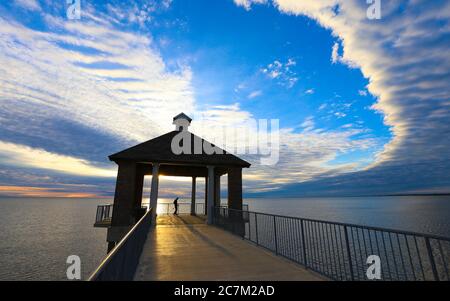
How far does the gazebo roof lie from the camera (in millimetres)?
13516

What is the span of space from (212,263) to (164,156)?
30.3 feet

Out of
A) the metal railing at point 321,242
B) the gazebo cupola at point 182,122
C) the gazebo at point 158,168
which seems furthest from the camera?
the gazebo cupola at point 182,122

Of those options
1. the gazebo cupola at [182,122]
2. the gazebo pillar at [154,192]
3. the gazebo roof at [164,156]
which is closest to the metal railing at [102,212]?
the gazebo pillar at [154,192]

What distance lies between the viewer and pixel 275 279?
4.76m

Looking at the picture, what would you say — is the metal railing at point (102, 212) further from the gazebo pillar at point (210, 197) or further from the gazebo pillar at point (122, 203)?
the gazebo pillar at point (210, 197)

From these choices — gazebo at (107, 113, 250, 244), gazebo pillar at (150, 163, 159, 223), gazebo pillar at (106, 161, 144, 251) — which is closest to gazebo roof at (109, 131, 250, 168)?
gazebo at (107, 113, 250, 244)

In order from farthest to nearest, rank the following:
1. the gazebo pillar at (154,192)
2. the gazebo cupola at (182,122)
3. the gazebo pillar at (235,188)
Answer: the gazebo cupola at (182,122)
the gazebo pillar at (235,188)
the gazebo pillar at (154,192)

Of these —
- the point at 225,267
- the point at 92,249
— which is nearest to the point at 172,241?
the point at 225,267

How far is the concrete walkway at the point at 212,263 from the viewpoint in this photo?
4.98 m

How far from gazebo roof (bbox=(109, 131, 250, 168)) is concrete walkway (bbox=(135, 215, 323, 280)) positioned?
613cm

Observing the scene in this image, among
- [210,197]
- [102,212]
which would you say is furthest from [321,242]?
[102,212]

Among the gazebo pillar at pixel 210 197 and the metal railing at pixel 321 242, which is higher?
the gazebo pillar at pixel 210 197
